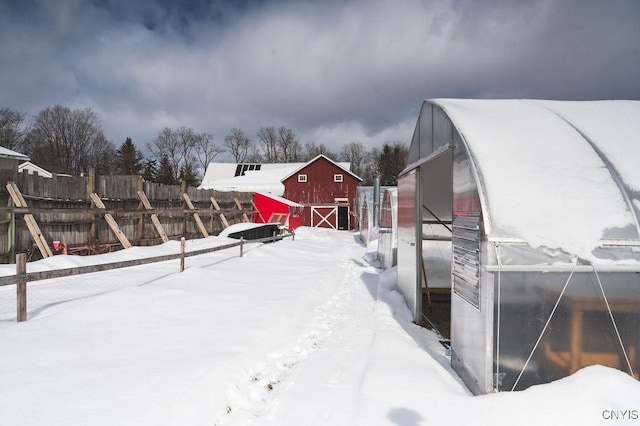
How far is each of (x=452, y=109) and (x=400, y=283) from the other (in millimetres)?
4146

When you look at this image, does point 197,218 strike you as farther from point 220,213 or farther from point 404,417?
point 404,417

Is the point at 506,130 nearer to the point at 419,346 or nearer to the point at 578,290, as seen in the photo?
the point at 578,290

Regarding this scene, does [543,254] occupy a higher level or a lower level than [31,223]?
lower

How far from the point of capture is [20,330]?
433 cm

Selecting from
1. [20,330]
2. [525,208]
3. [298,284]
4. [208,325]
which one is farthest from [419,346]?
[20,330]

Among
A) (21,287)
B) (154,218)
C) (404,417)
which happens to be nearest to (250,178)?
(154,218)

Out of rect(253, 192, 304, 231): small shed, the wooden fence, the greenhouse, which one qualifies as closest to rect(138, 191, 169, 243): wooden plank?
the wooden fence

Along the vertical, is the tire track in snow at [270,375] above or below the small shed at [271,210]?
below

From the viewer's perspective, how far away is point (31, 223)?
26.8 feet

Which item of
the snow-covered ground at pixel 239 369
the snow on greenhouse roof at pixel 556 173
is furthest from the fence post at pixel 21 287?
the snow on greenhouse roof at pixel 556 173

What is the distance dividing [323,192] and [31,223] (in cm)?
2473

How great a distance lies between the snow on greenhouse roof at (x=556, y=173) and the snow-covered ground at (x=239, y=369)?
138cm

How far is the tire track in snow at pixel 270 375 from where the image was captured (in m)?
3.32

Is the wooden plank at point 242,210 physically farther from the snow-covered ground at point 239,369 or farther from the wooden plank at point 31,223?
the snow-covered ground at point 239,369
